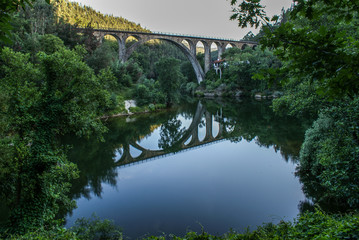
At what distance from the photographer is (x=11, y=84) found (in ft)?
19.7

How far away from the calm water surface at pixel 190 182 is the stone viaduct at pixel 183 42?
83.8ft

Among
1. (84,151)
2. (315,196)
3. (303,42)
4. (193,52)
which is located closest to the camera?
(303,42)

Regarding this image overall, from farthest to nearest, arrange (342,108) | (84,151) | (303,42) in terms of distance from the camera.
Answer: (84,151)
(342,108)
(303,42)

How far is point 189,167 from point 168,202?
351 cm

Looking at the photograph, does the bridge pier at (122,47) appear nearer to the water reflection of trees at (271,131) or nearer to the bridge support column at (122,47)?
the bridge support column at (122,47)

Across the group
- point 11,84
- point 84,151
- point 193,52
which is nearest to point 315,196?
point 11,84

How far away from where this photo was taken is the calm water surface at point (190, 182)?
21.5ft

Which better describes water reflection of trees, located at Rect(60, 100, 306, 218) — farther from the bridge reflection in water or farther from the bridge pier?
the bridge pier

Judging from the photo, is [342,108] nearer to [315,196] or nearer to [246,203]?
[315,196]

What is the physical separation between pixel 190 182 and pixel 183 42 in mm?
42759

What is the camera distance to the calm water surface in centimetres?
655

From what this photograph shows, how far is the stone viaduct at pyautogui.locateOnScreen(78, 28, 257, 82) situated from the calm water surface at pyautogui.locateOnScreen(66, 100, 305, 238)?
2554cm

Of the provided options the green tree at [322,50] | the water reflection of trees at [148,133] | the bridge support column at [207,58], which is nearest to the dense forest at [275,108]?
the green tree at [322,50]

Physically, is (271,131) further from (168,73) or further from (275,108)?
(168,73)
